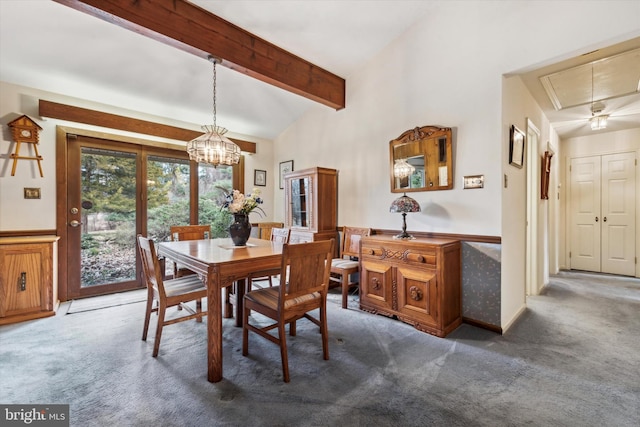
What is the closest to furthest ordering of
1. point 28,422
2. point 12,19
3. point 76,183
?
point 28,422 < point 12,19 < point 76,183

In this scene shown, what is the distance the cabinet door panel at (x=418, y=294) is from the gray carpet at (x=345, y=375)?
16 cm

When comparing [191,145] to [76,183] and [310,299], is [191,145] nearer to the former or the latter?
[310,299]

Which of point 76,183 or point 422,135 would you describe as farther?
point 76,183

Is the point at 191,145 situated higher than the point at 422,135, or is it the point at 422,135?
the point at 422,135

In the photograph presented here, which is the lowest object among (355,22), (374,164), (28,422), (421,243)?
(28,422)

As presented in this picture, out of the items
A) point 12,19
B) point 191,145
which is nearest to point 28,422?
point 191,145

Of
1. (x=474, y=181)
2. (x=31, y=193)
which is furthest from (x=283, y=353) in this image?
(x=31, y=193)

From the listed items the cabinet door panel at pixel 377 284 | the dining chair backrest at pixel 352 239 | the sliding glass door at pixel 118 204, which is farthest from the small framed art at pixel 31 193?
the cabinet door panel at pixel 377 284

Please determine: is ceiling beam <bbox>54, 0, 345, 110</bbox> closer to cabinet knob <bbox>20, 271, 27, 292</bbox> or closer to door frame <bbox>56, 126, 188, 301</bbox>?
door frame <bbox>56, 126, 188, 301</bbox>

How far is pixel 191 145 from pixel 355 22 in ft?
7.15

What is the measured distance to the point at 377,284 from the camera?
296 centimetres

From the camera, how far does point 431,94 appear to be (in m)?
3.02

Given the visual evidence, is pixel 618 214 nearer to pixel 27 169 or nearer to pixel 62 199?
pixel 62 199

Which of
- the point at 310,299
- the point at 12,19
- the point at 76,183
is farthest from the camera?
the point at 76,183
